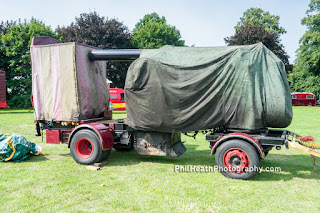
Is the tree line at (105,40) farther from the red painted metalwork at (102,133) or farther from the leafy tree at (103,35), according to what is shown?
the red painted metalwork at (102,133)

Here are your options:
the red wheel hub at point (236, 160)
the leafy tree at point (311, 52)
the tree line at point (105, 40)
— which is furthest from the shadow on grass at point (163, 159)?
the leafy tree at point (311, 52)

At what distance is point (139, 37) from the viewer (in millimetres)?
43312

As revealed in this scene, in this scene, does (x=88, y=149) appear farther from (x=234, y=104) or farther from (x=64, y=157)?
(x=234, y=104)

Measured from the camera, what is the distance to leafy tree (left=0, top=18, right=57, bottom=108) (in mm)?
33500

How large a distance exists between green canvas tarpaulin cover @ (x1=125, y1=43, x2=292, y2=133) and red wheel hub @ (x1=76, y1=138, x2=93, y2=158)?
1.59m

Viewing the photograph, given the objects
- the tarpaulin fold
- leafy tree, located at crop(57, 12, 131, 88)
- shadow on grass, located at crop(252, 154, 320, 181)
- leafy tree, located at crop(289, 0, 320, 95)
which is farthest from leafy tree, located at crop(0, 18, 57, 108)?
leafy tree, located at crop(289, 0, 320, 95)

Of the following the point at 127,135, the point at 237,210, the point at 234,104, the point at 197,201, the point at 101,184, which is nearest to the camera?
the point at 237,210

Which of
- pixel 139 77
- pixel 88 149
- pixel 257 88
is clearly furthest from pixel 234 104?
pixel 88 149

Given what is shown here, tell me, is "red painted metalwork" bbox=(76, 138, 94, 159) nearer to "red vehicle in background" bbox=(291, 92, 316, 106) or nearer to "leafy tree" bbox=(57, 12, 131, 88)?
"leafy tree" bbox=(57, 12, 131, 88)

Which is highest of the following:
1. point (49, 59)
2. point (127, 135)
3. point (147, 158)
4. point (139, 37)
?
point (139, 37)

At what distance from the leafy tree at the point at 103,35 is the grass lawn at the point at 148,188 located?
28.5 m

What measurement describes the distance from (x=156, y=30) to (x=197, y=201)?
4242 cm

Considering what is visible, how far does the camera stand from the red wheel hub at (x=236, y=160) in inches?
227

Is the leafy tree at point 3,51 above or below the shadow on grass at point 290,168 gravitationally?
above
